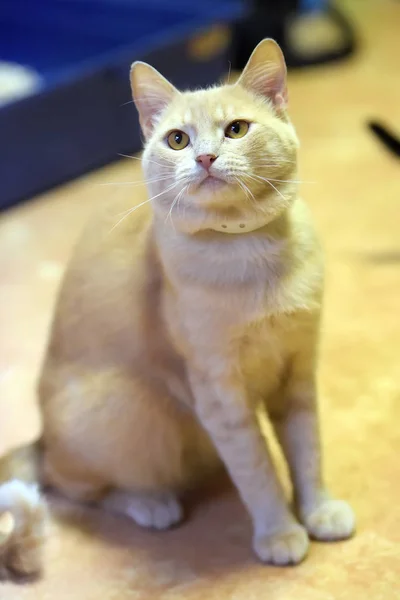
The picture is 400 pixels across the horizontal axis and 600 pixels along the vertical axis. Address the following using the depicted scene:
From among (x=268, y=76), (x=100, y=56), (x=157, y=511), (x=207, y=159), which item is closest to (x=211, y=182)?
(x=207, y=159)

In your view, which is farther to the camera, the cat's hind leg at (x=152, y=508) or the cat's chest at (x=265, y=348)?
the cat's hind leg at (x=152, y=508)

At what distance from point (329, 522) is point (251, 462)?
163 millimetres

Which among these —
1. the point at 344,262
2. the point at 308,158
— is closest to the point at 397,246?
the point at 344,262

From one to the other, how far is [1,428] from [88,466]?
33cm

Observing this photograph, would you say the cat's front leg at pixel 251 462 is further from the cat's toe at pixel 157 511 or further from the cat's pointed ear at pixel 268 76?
the cat's pointed ear at pixel 268 76

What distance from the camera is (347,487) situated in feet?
4.06

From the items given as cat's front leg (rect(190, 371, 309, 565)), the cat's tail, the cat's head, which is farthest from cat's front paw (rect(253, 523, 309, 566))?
the cat's head

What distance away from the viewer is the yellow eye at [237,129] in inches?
37.6

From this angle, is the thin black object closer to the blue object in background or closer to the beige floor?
the beige floor

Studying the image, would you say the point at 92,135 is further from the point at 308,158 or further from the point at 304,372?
the point at 304,372

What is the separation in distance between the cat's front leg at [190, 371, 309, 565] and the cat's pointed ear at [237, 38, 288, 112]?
380 mm

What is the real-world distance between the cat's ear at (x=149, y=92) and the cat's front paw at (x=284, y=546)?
1.95 feet

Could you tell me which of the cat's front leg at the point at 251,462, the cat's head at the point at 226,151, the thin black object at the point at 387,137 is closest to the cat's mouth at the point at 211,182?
the cat's head at the point at 226,151

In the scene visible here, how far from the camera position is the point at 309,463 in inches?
45.1
